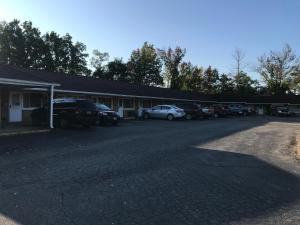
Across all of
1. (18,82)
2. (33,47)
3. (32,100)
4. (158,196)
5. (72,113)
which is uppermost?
(33,47)

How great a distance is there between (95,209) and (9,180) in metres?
2.91

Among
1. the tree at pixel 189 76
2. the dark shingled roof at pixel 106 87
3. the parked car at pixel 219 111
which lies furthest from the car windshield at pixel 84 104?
the tree at pixel 189 76

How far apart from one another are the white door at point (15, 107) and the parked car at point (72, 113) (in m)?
2.95

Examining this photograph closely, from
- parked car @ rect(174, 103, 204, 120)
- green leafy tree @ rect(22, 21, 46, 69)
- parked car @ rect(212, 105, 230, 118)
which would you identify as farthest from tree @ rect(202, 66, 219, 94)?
parked car @ rect(174, 103, 204, 120)

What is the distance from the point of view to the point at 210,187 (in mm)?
8914

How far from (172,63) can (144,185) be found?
7044 centimetres

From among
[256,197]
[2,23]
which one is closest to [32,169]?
[256,197]

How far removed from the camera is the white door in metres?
26.7

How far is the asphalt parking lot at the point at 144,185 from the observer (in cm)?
668

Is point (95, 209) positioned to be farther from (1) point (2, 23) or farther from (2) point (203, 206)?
(1) point (2, 23)

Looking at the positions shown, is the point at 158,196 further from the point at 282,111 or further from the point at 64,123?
the point at 282,111

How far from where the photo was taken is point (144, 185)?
29.0 feet

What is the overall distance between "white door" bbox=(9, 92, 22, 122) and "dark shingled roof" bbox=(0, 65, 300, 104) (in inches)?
70.1

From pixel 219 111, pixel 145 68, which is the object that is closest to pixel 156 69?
pixel 145 68
